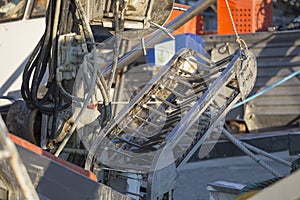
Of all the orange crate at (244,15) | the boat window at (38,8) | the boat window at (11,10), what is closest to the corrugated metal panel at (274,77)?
the orange crate at (244,15)

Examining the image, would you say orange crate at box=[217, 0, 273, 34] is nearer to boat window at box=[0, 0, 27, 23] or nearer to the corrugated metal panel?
the corrugated metal panel

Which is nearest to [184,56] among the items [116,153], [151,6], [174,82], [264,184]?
[174,82]

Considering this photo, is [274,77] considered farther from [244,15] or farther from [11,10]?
[11,10]

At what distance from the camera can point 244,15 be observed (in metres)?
7.95

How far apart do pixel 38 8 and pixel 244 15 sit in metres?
3.99

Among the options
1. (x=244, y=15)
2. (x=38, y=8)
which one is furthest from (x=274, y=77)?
(x=38, y=8)

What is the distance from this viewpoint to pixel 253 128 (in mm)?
7215

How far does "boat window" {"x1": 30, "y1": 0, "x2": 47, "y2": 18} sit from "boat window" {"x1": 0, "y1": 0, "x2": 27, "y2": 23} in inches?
3.5

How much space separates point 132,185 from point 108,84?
0.61m

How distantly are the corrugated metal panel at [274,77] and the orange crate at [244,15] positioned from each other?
1.90 feet

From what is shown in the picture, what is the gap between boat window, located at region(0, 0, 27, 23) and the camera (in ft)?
15.2

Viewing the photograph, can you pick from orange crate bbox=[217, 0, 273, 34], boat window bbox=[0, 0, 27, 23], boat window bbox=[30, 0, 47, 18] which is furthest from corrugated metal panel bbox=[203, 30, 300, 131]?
boat window bbox=[0, 0, 27, 23]

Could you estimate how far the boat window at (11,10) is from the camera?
15.2ft

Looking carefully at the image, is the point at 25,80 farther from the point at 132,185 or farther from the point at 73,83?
the point at 132,185
